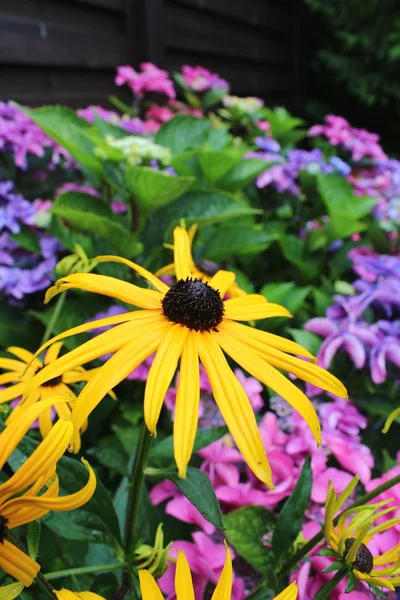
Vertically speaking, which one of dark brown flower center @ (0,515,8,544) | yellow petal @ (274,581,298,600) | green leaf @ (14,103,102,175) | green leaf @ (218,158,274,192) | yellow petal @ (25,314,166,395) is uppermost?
green leaf @ (14,103,102,175)

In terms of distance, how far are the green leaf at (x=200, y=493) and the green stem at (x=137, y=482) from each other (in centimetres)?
2

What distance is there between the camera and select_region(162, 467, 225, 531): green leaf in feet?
1.35

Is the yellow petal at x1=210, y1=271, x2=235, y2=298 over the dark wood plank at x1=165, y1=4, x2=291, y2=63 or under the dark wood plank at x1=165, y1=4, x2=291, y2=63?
under

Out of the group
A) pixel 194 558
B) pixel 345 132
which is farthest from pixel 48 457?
pixel 345 132

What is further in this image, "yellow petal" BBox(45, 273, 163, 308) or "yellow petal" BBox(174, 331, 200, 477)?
"yellow petal" BBox(45, 273, 163, 308)

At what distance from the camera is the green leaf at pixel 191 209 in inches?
40.1

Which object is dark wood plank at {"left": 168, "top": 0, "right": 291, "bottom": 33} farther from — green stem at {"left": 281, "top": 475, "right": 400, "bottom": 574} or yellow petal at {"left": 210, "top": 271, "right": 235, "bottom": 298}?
green stem at {"left": 281, "top": 475, "right": 400, "bottom": 574}

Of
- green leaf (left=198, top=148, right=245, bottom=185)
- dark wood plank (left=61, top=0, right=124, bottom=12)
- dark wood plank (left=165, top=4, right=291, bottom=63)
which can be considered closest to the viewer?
green leaf (left=198, top=148, right=245, bottom=185)

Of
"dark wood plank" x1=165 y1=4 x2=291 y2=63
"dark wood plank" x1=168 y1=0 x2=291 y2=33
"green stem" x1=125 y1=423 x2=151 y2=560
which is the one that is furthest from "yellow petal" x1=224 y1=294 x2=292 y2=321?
"dark wood plank" x1=168 y1=0 x2=291 y2=33

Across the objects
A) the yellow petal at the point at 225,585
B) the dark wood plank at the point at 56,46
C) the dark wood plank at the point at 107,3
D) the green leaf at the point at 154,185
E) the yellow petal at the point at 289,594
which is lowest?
the yellow petal at the point at 289,594

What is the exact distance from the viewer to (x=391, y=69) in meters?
3.76

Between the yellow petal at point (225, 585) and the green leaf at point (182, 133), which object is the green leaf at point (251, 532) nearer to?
the yellow petal at point (225, 585)

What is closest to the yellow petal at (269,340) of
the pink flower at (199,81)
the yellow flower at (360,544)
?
the yellow flower at (360,544)

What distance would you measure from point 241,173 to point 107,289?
0.87 metres
